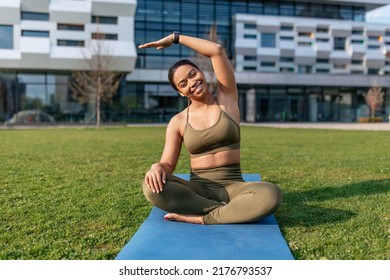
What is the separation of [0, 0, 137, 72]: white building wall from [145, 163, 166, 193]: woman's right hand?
28.7 meters

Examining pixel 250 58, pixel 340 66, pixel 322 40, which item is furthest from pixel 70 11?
pixel 340 66

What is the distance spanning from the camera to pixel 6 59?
31.4 metres

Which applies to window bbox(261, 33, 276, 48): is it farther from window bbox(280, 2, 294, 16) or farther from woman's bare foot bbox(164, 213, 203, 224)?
woman's bare foot bbox(164, 213, 203, 224)

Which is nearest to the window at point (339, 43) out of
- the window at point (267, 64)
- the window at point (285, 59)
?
the window at point (285, 59)

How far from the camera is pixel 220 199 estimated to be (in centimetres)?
422

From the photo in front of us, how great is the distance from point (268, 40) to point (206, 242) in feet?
129

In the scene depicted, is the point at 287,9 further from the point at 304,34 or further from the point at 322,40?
the point at 322,40

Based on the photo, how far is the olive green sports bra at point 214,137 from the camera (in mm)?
4133

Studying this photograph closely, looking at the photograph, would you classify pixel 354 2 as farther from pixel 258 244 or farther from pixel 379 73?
pixel 258 244

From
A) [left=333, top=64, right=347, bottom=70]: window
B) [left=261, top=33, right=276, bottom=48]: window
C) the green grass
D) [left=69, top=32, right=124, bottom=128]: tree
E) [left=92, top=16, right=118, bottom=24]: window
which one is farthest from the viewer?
[left=333, top=64, right=347, bottom=70]: window

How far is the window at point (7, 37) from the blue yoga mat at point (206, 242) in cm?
3218

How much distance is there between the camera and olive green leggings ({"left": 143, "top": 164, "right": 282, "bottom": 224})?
12.5ft

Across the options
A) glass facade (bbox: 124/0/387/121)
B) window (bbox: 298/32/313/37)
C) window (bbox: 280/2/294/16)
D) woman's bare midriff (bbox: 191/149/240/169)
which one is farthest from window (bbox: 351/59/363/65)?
woman's bare midriff (bbox: 191/149/240/169)

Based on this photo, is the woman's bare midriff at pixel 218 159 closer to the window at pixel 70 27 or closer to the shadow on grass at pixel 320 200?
the shadow on grass at pixel 320 200
